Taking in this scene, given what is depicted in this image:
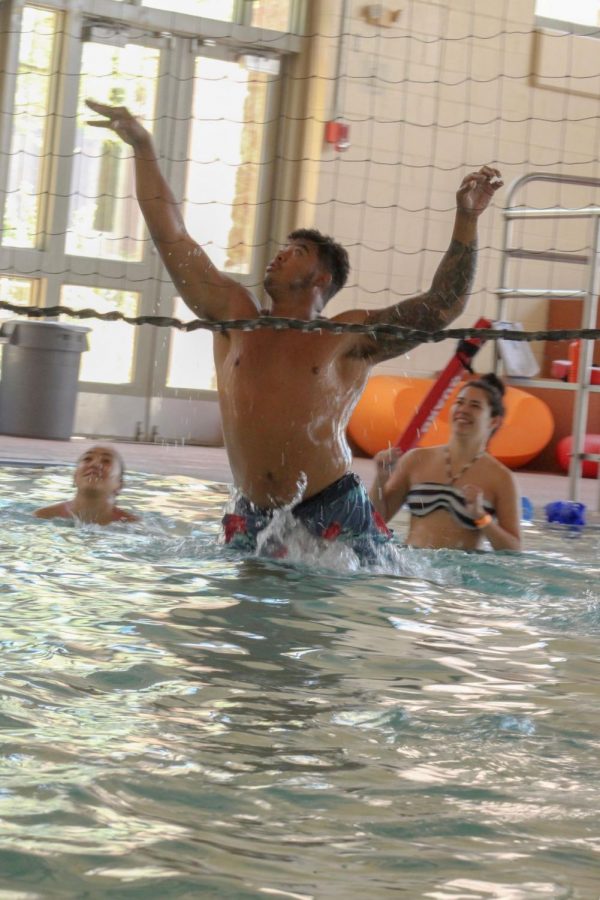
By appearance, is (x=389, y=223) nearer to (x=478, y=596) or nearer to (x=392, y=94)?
(x=392, y=94)

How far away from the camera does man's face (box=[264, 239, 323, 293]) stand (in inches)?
166

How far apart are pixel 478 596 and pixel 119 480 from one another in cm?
164

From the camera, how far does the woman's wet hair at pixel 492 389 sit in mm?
4738

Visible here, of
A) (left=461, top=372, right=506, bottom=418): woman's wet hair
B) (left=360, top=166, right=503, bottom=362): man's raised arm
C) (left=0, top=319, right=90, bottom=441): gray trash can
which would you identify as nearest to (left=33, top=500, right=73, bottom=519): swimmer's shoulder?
(left=360, top=166, right=503, bottom=362): man's raised arm

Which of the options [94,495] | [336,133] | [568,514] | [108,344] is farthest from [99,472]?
[336,133]

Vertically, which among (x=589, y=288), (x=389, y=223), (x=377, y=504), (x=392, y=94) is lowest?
(x=377, y=504)

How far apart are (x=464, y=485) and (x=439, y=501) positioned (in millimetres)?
109

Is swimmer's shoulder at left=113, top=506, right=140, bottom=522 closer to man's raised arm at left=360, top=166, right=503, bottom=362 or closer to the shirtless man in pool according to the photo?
the shirtless man in pool

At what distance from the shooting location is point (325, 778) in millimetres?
1987

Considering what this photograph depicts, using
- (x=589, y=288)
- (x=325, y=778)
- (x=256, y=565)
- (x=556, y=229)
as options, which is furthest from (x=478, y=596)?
(x=556, y=229)

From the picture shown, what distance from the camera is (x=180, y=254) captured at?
4.18 meters

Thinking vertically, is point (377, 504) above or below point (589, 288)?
below

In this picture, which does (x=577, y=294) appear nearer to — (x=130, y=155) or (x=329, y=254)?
(x=329, y=254)

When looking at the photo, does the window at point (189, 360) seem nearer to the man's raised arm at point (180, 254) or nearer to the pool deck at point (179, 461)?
the pool deck at point (179, 461)
